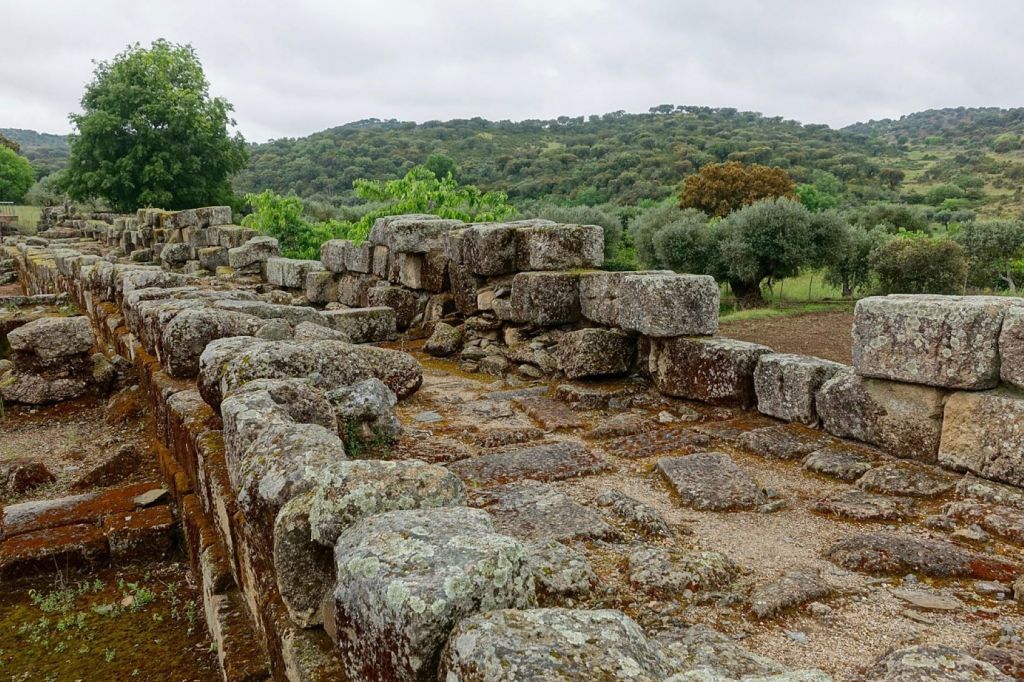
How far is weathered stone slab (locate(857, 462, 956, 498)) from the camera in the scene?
12.9 feet

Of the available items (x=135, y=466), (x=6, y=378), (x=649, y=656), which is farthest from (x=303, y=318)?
(x=649, y=656)

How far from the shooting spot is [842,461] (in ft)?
14.4

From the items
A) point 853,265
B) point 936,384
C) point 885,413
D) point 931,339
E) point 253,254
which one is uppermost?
point 253,254

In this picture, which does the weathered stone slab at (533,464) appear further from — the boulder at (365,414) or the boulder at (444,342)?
the boulder at (444,342)

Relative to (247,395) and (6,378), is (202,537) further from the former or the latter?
(6,378)

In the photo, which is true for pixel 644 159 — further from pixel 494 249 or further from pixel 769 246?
pixel 494 249

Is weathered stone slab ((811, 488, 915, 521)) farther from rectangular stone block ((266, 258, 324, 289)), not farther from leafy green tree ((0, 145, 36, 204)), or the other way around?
leafy green tree ((0, 145, 36, 204))

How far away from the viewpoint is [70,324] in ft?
25.4

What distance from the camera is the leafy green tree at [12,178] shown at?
47.6m

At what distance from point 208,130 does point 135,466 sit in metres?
24.5

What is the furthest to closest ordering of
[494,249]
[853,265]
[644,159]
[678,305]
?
[644,159] < [853,265] < [494,249] < [678,305]

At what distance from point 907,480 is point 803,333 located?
23.7 feet

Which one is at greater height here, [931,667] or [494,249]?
[494,249]

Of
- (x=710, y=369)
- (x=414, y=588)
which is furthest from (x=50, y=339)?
(x=414, y=588)
